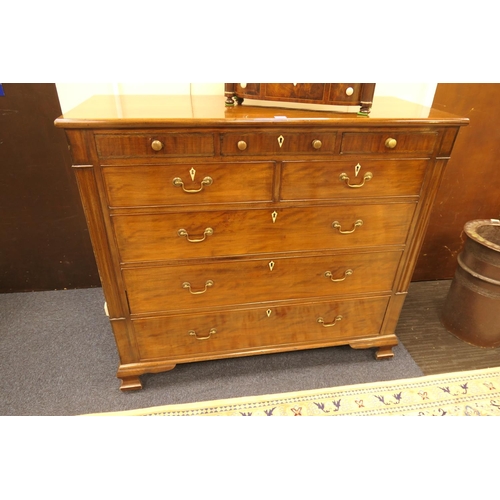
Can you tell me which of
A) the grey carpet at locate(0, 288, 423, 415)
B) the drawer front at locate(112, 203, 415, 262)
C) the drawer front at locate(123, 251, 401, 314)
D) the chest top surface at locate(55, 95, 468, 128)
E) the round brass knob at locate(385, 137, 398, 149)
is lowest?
the grey carpet at locate(0, 288, 423, 415)

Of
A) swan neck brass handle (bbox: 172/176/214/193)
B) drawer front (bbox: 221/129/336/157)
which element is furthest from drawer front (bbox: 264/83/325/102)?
swan neck brass handle (bbox: 172/176/214/193)

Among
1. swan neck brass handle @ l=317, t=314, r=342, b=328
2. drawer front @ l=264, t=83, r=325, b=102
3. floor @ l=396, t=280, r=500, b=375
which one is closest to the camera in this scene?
drawer front @ l=264, t=83, r=325, b=102

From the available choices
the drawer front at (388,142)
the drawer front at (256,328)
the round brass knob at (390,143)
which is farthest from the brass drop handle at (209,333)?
the round brass knob at (390,143)

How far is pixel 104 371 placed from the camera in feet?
5.90

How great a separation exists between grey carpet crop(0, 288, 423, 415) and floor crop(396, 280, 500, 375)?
0.09 meters

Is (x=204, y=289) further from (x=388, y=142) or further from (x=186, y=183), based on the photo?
(x=388, y=142)

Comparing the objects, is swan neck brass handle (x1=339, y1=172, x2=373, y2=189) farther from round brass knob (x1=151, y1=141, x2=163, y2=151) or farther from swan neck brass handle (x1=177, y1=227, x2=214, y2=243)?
round brass knob (x1=151, y1=141, x2=163, y2=151)

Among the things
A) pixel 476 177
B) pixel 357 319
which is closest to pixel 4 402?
pixel 357 319

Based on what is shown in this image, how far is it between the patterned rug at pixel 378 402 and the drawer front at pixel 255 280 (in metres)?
0.48

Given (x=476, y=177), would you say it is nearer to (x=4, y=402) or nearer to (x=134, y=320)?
(x=134, y=320)

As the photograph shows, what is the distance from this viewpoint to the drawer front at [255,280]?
1.46 metres

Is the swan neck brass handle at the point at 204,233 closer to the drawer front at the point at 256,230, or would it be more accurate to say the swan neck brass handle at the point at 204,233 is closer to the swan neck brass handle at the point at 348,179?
the drawer front at the point at 256,230

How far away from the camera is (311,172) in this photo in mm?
1332

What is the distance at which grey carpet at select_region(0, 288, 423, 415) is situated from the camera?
5.43 ft
